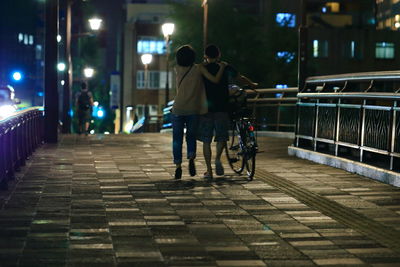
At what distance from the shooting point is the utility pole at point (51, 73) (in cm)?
2091

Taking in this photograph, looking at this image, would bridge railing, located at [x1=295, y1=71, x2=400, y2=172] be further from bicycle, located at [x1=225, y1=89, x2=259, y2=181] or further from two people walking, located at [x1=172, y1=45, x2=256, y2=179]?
two people walking, located at [x1=172, y1=45, x2=256, y2=179]

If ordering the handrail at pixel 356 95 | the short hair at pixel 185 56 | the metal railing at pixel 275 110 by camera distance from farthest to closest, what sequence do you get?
the metal railing at pixel 275 110 → the short hair at pixel 185 56 → the handrail at pixel 356 95

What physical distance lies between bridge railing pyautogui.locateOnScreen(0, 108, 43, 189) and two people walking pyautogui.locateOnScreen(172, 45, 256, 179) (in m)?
2.23

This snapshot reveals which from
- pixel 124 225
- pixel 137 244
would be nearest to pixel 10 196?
pixel 124 225

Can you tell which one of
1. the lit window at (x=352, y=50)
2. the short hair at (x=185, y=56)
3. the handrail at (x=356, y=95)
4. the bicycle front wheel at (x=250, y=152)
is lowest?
the bicycle front wheel at (x=250, y=152)

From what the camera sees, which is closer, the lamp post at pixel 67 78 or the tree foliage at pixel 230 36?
the lamp post at pixel 67 78

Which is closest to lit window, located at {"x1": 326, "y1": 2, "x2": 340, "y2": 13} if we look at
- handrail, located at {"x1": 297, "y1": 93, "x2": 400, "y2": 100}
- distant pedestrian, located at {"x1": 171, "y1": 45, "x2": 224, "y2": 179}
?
handrail, located at {"x1": 297, "y1": 93, "x2": 400, "y2": 100}

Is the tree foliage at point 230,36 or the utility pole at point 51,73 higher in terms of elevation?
the tree foliage at point 230,36

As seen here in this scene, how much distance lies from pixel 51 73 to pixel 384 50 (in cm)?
6067

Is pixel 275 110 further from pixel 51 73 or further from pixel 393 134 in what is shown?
pixel 393 134

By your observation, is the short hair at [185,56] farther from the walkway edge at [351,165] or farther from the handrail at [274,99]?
the handrail at [274,99]

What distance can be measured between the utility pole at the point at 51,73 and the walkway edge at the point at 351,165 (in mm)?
6505

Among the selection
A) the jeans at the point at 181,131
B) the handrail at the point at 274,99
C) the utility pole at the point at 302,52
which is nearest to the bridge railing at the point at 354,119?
the utility pole at the point at 302,52

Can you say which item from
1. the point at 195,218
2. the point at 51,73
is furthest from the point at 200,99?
the point at 51,73
